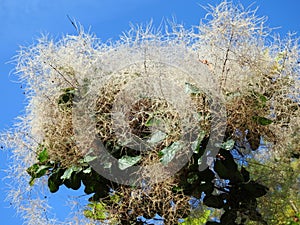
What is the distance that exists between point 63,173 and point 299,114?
0.53 m

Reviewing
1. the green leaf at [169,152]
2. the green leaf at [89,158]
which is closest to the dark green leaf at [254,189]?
the green leaf at [169,152]

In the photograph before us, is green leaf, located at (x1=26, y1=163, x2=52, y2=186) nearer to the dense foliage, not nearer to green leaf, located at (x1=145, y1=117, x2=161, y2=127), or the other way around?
the dense foliage

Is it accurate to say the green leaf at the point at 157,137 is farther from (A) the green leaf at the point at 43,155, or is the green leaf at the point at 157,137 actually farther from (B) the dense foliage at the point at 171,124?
(A) the green leaf at the point at 43,155

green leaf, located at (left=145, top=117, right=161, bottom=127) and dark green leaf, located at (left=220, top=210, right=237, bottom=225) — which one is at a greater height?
green leaf, located at (left=145, top=117, right=161, bottom=127)

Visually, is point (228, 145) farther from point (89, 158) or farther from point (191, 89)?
point (89, 158)

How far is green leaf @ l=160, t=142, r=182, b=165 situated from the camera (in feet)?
3.21

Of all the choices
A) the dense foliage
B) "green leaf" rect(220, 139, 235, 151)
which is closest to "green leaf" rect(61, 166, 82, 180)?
the dense foliage


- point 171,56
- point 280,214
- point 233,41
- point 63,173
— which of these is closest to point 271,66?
point 233,41

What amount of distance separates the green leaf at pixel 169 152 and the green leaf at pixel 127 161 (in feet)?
0.21

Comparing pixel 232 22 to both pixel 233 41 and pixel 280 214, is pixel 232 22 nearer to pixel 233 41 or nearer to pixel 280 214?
pixel 233 41

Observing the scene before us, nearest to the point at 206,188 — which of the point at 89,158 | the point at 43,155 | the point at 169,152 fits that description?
the point at 169,152

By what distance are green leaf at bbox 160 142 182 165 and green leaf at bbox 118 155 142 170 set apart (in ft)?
0.21

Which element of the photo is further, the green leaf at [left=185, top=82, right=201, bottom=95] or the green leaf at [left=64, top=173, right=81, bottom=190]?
the green leaf at [left=64, top=173, right=81, bottom=190]

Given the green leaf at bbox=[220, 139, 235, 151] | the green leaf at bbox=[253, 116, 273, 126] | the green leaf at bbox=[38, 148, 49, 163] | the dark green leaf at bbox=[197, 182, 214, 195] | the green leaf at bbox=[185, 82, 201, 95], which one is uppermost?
the green leaf at bbox=[185, 82, 201, 95]
